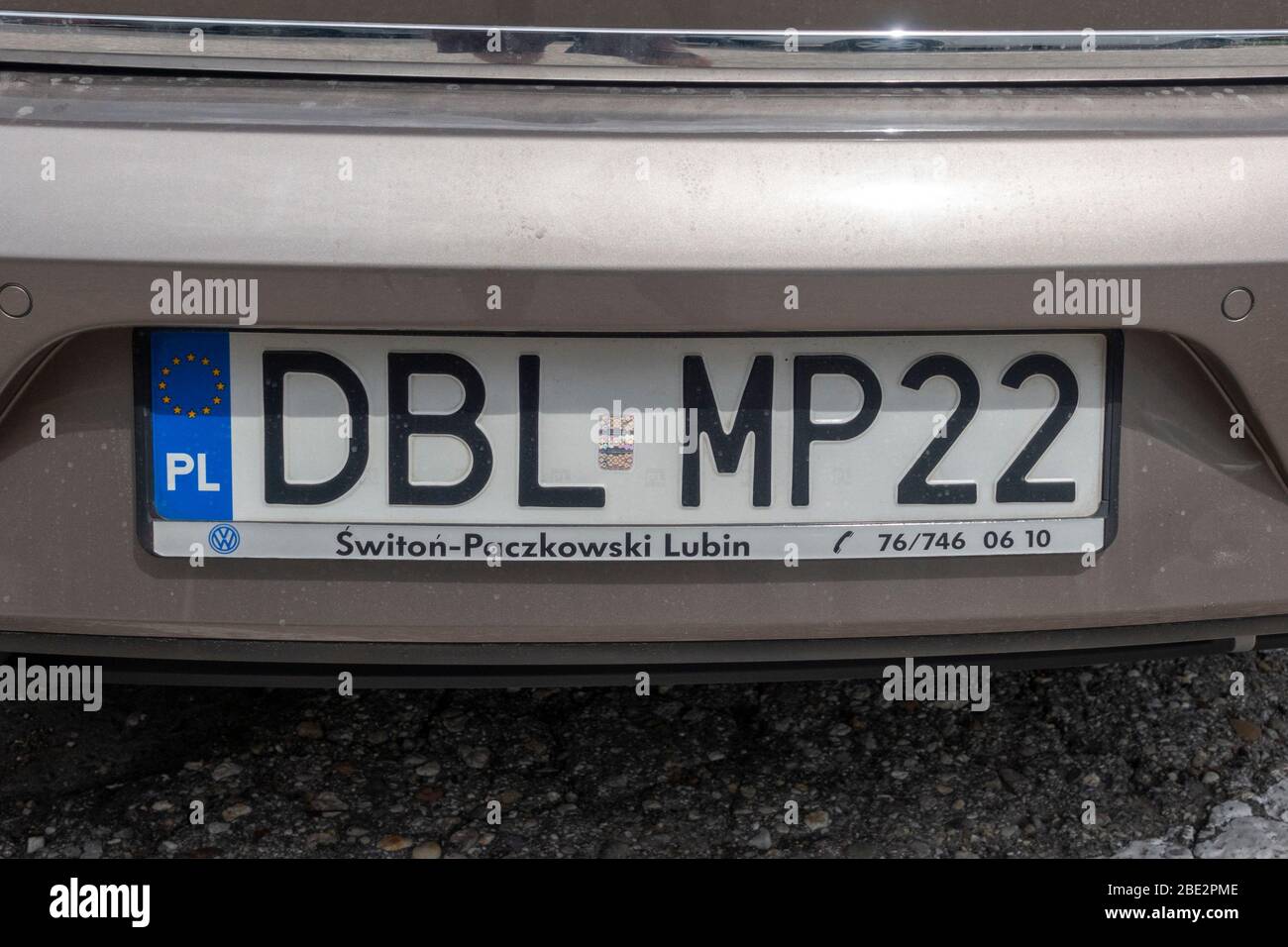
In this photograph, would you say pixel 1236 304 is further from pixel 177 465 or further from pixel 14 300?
pixel 14 300

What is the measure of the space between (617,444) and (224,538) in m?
0.43

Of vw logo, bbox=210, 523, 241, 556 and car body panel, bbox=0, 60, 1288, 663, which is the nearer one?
car body panel, bbox=0, 60, 1288, 663

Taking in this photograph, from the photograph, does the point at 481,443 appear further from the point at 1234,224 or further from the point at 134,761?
the point at 134,761

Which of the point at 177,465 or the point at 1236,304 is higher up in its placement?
the point at 1236,304

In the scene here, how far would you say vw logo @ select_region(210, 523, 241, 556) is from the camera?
1.58 meters

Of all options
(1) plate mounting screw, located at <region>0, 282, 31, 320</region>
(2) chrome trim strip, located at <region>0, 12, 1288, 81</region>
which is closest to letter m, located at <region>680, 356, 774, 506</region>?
(2) chrome trim strip, located at <region>0, 12, 1288, 81</region>

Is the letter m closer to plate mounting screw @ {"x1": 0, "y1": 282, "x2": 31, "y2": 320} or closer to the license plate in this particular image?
the license plate

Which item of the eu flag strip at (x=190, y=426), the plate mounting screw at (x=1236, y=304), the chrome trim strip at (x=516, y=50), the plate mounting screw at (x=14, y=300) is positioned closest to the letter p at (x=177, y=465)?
the eu flag strip at (x=190, y=426)

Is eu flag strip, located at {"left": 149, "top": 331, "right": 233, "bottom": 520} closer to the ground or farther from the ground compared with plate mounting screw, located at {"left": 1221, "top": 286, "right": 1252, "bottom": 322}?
closer to the ground

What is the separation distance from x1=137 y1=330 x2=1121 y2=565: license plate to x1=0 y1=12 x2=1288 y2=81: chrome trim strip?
297 millimetres

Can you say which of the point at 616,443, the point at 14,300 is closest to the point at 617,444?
the point at 616,443

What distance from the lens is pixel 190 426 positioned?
5.05 ft

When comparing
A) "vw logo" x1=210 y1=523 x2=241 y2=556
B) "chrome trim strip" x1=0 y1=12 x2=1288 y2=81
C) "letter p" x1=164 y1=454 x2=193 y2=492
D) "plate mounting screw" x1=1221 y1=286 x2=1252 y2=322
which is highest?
"chrome trim strip" x1=0 y1=12 x2=1288 y2=81

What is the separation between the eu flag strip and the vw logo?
13mm
